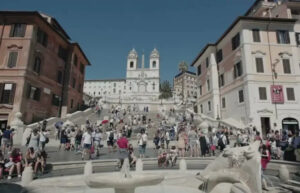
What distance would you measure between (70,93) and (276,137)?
28208mm

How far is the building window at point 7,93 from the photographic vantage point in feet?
67.8

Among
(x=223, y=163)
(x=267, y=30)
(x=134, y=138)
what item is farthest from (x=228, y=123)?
(x=223, y=163)

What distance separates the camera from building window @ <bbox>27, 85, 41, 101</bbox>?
22.1 meters

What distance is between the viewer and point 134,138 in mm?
20391

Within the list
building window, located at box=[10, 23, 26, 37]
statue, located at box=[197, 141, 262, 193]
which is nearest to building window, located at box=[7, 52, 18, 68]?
building window, located at box=[10, 23, 26, 37]

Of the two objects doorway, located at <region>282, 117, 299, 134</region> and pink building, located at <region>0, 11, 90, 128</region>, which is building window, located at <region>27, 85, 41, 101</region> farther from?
doorway, located at <region>282, 117, 299, 134</region>

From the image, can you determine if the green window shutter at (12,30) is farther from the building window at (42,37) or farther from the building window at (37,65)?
the building window at (37,65)

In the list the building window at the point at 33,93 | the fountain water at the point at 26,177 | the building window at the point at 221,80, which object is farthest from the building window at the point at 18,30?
the building window at the point at 221,80

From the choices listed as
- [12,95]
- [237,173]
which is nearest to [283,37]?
[237,173]

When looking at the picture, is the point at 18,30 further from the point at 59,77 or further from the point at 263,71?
the point at 263,71

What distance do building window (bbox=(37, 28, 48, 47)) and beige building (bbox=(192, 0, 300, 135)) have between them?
2480 centimetres

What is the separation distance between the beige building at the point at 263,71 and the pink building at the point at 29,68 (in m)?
23.1

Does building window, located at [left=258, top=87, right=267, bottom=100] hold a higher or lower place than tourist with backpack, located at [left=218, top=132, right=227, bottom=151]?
higher

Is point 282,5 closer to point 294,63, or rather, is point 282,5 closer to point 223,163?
point 294,63
